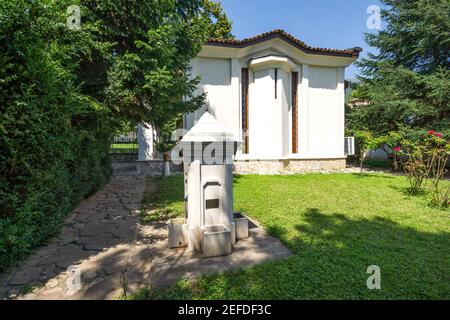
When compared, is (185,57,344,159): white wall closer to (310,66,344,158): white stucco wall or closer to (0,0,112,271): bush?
(310,66,344,158): white stucco wall

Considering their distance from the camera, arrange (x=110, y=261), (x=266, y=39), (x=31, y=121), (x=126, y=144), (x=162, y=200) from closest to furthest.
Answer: (x=31, y=121) → (x=110, y=261) → (x=162, y=200) → (x=266, y=39) → (x=126, y=144)

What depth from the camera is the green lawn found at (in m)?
2.38

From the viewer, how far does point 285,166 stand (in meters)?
11.1

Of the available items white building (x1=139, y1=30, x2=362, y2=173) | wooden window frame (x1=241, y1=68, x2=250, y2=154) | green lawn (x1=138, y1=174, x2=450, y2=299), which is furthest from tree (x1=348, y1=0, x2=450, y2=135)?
green lawn (x1=138, y1=174, x2=450, y2=299)

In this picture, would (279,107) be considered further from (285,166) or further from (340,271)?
(340,271)

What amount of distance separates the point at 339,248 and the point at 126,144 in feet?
45.8

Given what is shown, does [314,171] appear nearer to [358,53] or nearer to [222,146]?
[358,53]

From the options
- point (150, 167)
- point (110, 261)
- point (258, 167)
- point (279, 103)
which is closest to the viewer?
point (110, 261)

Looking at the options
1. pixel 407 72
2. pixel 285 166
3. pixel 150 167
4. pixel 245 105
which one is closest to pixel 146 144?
pixel 150 167

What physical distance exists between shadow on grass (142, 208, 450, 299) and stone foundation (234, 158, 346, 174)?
22.5 ft

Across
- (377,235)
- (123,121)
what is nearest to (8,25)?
(123,121)

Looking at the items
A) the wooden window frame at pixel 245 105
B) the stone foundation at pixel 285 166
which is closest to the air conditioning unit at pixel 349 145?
the stone foundation at pixel 285 166

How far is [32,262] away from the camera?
9.78 feet
